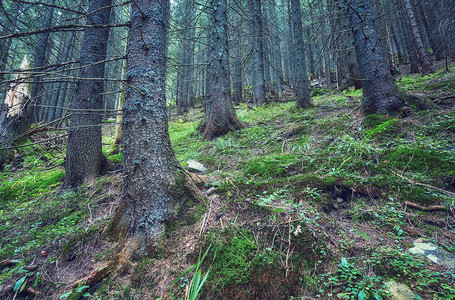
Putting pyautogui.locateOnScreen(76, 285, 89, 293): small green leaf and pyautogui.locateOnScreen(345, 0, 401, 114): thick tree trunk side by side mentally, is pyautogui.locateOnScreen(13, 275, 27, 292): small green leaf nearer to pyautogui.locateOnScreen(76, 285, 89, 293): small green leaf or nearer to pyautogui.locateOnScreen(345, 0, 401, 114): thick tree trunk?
pyautogui.locateOnScreen(76, 285, 89, 293): small green leaf

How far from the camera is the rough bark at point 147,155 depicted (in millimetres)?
2064

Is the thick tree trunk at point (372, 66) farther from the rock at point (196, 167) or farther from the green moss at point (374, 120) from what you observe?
the rock at point (196, 167)

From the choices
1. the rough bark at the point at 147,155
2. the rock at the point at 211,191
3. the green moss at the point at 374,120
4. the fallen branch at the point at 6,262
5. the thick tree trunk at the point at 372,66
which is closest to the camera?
the rough bark at the point at 147,155

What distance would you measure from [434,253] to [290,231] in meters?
1.08

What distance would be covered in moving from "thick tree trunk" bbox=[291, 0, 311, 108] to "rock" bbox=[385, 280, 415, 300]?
21.5ft

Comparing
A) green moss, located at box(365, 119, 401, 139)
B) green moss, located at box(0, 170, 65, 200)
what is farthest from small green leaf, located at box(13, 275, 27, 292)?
green moss, located at box(365, 119, 401, 139)

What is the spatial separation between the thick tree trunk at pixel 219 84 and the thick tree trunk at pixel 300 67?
3.08m

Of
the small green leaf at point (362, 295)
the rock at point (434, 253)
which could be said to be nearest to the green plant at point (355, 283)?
the small green leaf at point (362, 295)

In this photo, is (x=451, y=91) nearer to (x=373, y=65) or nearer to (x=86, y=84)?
(x=373, y=65)

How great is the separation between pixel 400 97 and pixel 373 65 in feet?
2.67

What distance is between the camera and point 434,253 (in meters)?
1.49

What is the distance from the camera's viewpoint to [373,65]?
3730 millimetres

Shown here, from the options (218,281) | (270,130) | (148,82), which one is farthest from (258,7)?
(218,281)

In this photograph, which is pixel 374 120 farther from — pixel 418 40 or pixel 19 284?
pixel 418 40
